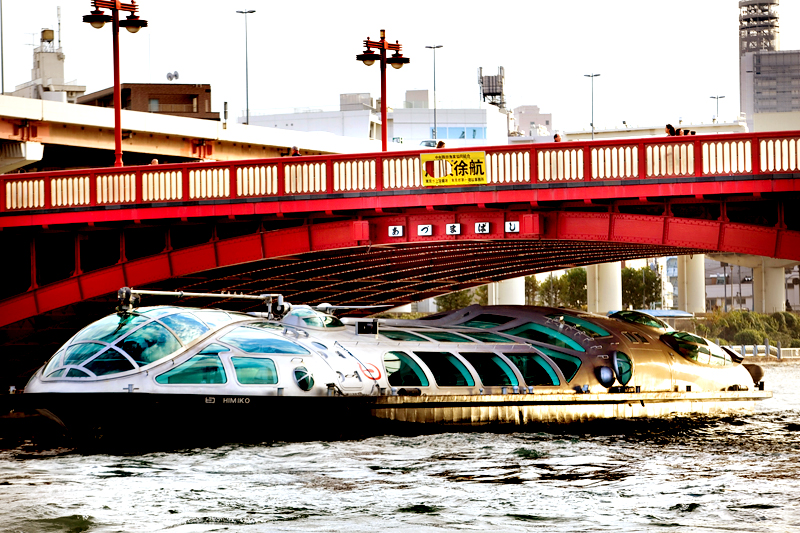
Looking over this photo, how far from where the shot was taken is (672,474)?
94.2 feet

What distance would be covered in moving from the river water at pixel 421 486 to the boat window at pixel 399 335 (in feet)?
13.8

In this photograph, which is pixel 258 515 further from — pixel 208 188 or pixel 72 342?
pixel 208 188

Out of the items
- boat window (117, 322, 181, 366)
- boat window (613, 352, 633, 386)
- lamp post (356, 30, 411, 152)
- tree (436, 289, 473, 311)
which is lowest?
tree (436, 289, 473, 311)

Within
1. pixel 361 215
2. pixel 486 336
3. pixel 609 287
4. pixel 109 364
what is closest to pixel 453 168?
pixel 361 215

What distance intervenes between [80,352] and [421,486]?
10706mm

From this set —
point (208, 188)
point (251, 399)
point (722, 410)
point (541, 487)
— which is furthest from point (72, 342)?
point (722, 410)

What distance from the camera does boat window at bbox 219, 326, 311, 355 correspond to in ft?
111

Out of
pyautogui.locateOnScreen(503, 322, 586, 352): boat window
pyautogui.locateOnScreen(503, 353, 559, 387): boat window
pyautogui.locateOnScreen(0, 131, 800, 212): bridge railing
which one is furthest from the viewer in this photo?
pyautogui.locateOnScreen(503, 322, 586, 352): boat window

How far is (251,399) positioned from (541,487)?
9.00 metres

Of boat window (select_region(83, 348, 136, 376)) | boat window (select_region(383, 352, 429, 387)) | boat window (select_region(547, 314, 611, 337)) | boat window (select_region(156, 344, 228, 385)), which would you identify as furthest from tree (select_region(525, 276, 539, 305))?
boat window (select_region(83, 348, 136, 376))

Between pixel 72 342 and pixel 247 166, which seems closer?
pixel 72 342

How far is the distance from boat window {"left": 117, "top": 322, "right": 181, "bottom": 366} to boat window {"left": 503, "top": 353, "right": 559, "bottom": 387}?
1199 centimetres

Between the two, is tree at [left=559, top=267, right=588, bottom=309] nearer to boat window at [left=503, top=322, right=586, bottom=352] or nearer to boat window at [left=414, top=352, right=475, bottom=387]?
boat window at [left=503, top=322, right=586, bottom=352]

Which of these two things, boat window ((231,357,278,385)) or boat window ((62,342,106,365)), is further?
boat window ((231,357,278,385))
